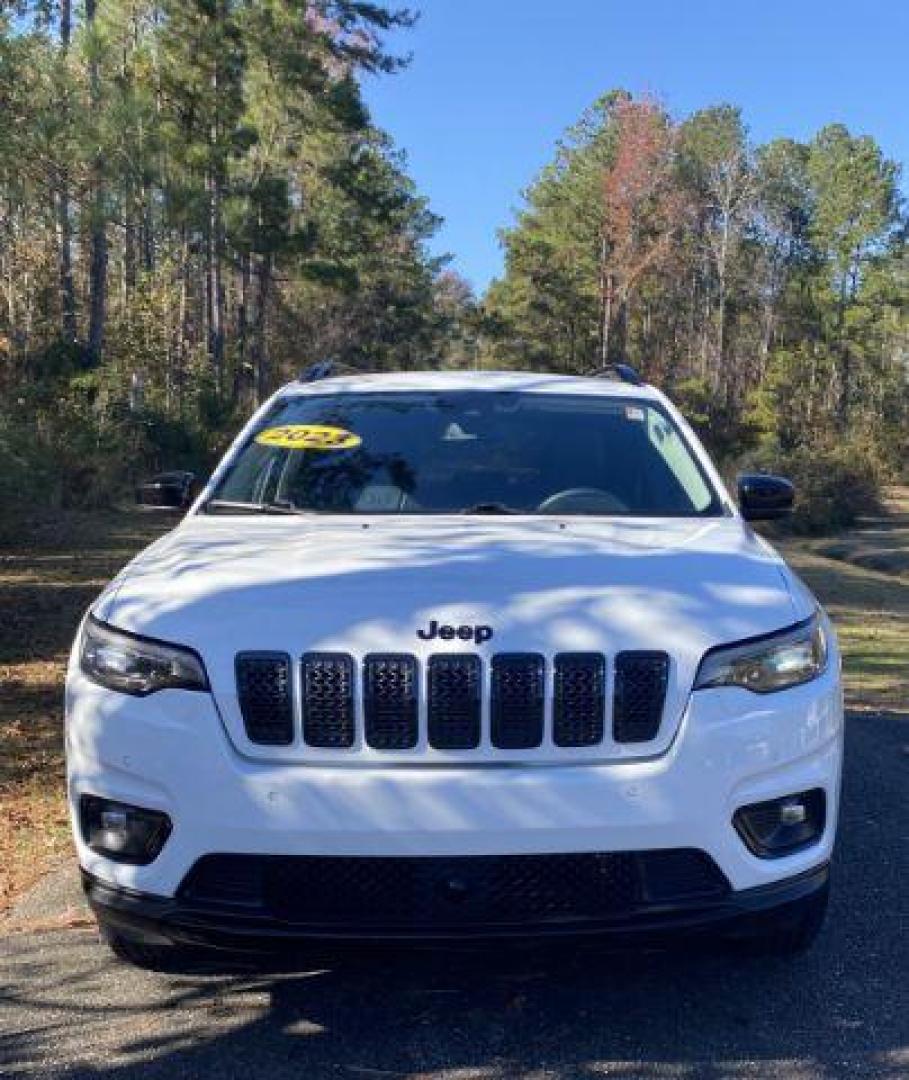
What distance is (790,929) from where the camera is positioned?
321 cm

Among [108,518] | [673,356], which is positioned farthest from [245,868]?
[673,356]

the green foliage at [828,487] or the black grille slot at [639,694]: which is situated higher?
the black grille slot at [639,694]

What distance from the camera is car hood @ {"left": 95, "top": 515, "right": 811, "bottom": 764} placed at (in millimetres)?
Answer: 2926

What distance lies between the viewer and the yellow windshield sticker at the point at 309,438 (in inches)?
183

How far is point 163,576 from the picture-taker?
3.36m

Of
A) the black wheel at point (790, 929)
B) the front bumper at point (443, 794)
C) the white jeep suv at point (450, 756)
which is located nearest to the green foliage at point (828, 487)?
the black wheel at point (790, 929)

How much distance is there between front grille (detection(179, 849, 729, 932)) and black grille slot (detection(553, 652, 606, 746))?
0.29m

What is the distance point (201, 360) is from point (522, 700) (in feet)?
97.6

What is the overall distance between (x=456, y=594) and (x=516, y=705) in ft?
1.17

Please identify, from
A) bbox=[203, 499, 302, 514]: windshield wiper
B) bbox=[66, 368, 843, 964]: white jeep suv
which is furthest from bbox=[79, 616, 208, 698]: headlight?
bbox=[203, 499, 302, 514]: windshield wiper

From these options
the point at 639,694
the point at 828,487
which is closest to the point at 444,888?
the point at 639,694

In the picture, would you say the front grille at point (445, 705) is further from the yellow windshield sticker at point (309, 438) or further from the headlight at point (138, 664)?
the yellow windshield sticker at point (309, 438)

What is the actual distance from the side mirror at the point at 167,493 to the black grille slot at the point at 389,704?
2318 millimetres

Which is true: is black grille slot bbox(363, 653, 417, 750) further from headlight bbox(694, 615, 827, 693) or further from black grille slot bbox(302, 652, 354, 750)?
headlight bbox(694, 615, 827, 693)
